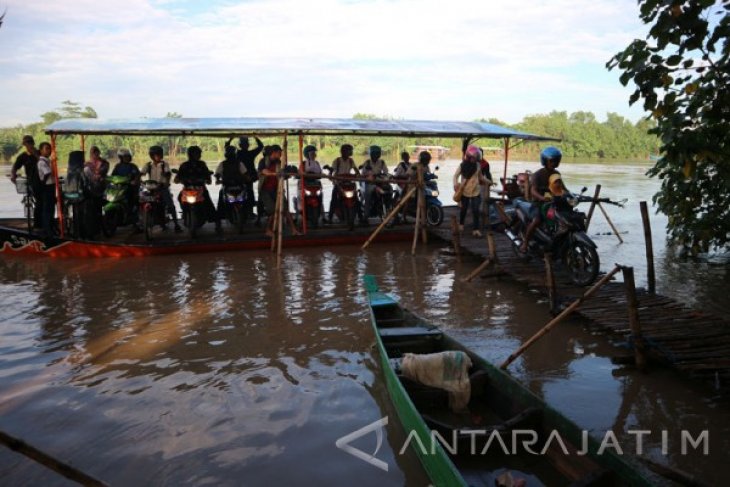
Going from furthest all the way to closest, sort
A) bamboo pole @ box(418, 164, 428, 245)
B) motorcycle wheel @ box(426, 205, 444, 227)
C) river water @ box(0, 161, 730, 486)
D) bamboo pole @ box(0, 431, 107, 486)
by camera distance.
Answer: motorcycle wheel @ box(426, 205, 444, 227) < bamboo pole @ box(418, 164, 428, 245) < river water @ box(0, 161, 730, 486) < bamboo pole @ box(0, 431, 107, 486)

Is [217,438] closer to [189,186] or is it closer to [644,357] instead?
[644,357]

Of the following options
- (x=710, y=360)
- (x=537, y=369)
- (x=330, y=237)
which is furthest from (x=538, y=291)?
(x=330, y=237)

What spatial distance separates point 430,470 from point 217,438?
5.49 ft

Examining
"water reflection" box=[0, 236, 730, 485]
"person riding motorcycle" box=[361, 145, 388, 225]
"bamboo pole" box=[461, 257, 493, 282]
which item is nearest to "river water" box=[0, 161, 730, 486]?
"water reflection" box=[0, 236, 730, 485]

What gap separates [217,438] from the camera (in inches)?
162

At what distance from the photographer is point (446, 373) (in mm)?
4113

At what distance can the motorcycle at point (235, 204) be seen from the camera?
10546 mm

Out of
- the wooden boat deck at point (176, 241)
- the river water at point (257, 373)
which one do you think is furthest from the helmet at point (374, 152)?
the river water at point (257, 373)

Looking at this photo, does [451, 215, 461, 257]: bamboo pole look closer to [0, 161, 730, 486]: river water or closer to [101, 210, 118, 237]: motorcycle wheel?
[0, 161, 730, 486]: river water

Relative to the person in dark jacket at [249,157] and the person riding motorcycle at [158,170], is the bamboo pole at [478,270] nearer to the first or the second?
the person in dark jacket at [249,157]

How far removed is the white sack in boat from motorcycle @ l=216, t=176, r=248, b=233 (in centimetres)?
710

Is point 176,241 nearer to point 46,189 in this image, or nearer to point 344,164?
point 46,189

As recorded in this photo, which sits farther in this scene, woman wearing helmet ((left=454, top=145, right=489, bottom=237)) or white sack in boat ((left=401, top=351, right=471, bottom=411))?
woman wearing helmet ((left=454, top=145, right=489, bottom=237))

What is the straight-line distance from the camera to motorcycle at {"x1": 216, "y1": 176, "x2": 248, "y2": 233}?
10546mm
